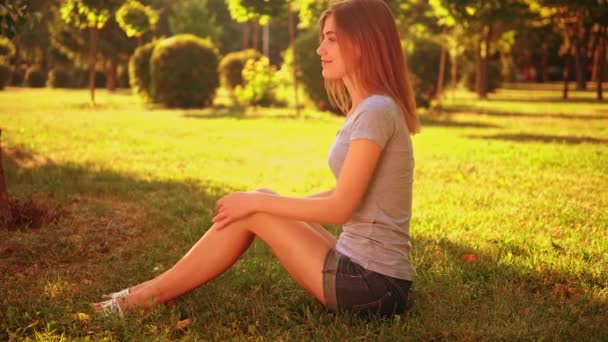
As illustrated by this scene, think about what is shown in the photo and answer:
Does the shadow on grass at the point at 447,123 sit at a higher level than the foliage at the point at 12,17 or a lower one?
lower

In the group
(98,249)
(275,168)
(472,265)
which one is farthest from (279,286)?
(275,168)

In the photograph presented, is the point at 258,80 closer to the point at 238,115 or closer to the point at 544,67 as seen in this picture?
the point at 238,115

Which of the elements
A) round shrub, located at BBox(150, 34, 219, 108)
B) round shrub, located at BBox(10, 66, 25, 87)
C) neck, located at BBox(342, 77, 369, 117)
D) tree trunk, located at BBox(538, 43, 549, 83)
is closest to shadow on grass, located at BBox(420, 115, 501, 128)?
round shrub, located at BBox(150, 34, 219, 108)

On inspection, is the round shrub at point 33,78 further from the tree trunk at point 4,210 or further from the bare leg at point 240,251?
the bare leg at point 240,251

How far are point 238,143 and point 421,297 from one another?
9.53 meters

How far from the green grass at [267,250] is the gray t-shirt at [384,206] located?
0.44m

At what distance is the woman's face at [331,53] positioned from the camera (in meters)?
3.20

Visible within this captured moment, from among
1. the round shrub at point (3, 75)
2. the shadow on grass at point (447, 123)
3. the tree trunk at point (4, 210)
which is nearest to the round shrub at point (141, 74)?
the shadow on grass at point (447, 123)

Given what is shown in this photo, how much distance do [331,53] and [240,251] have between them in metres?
1.21

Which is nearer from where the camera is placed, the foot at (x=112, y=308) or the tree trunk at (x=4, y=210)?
the foot at (x=112, y=308)

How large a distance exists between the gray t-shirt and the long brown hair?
10 centimetres

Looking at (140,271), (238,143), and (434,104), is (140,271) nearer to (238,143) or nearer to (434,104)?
(238,143)

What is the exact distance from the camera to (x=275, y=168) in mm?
10031

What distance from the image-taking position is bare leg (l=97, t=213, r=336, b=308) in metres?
3.30
